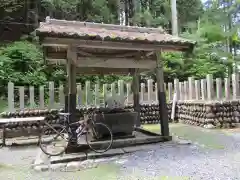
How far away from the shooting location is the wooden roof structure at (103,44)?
4.85 meters

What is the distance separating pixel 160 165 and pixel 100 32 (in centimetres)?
326

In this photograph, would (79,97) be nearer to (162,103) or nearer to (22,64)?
(162,103)

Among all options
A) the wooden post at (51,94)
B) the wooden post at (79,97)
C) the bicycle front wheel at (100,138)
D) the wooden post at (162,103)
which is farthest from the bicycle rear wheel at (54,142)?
the wooden post at (79,97)

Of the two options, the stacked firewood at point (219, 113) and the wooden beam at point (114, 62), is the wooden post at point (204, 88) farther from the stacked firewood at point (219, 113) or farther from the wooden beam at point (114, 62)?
the wooden beam at point (114, 62)

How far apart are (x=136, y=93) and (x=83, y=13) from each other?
9.49 meters

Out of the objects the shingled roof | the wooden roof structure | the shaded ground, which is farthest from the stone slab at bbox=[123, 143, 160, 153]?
the shingled roof

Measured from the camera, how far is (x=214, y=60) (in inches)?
611

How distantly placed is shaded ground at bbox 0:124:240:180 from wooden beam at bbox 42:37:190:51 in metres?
2.37

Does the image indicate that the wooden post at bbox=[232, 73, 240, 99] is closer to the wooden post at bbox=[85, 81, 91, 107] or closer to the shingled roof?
the shingled roof

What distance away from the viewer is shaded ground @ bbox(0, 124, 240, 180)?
3.76 m

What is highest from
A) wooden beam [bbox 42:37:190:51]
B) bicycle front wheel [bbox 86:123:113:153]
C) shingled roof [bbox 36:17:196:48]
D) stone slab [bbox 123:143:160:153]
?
shingled roof [bbox 36:17:196:48]

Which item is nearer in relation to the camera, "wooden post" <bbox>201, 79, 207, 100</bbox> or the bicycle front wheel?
the bicycle front wheel

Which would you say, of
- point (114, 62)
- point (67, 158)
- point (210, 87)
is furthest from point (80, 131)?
point (210, 87)

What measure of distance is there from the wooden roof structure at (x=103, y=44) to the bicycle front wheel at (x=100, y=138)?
151 centimetres
